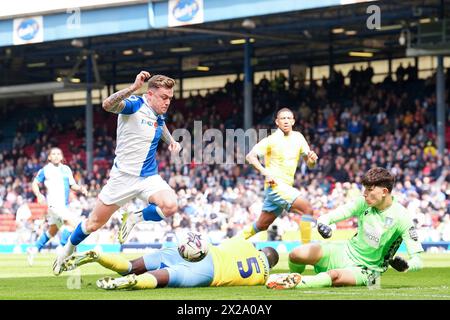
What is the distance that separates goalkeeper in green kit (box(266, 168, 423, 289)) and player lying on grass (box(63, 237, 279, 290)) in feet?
1.88

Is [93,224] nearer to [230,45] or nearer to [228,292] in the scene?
[228,292]

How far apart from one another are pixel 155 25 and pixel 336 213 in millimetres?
25267

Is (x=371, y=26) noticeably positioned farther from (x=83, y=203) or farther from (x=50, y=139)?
(x=50, y=139)

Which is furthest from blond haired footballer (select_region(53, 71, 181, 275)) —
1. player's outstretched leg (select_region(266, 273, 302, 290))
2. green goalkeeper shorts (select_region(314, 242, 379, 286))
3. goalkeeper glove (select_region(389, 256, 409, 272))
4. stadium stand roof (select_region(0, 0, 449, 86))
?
stadium stand roof (select_region(0, 0, 449, 86))

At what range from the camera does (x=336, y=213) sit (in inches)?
424

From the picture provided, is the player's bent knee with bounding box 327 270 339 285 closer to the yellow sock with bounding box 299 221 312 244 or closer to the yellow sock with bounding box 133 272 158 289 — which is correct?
the yellow sock with bounding box 133 272 158 289

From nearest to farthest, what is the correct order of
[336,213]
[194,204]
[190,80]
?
[336,213] < [194,204] < [190,80]

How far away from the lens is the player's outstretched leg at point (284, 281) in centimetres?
1077

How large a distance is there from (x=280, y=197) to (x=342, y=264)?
4.87 m

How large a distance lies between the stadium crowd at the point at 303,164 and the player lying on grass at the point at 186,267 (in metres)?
16.2

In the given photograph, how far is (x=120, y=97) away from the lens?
482 inches

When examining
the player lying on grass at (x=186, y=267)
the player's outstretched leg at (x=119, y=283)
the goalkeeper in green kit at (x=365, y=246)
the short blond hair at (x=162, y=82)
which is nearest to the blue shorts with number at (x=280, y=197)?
the short blond hair at (x=162, y=82)

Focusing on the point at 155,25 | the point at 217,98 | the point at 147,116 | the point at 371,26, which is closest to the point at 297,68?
the point at 217,98

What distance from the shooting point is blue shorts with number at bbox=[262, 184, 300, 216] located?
16.2 meters
